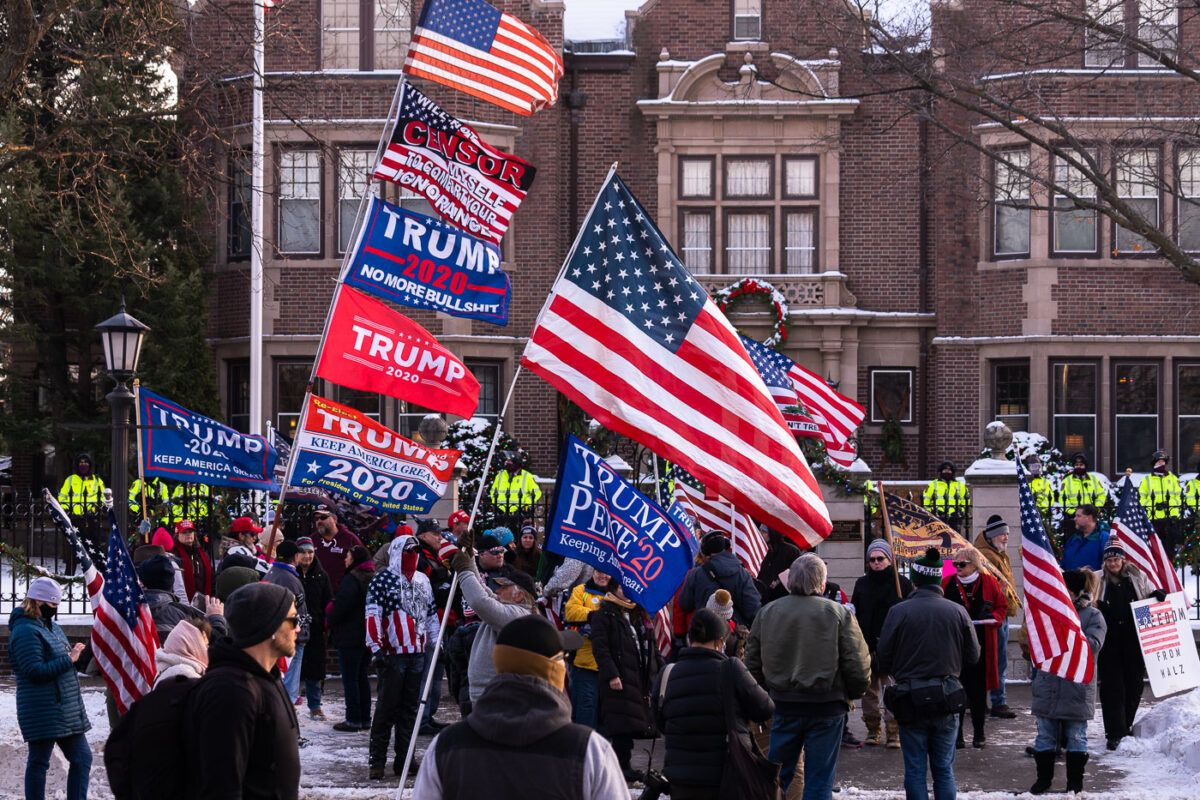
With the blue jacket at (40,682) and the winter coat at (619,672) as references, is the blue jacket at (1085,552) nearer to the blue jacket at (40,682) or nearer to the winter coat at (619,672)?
the winter coat at (619,672)

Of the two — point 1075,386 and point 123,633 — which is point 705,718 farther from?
point 1075,386

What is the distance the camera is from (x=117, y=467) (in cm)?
1141

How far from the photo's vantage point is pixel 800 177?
25375mm

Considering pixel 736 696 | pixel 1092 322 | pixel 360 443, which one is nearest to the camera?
pixel 736 696

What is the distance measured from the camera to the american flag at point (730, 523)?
13.4 m

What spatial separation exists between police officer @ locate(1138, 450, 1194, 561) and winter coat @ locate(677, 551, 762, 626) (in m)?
7.54

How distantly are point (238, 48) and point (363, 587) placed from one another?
14.1 metres

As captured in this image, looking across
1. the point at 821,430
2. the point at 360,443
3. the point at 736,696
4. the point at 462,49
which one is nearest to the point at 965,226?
the point at 821,430

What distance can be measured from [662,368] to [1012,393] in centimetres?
1790

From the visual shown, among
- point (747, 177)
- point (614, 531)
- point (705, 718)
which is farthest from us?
point (747, 177)

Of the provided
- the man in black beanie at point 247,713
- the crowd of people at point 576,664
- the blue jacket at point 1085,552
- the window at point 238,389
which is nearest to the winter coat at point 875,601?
the crowd of people at point 576,664

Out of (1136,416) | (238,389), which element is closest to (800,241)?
(1136,416)

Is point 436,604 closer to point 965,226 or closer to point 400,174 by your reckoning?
point 400,174

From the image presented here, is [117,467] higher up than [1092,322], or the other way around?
[1092,322]
